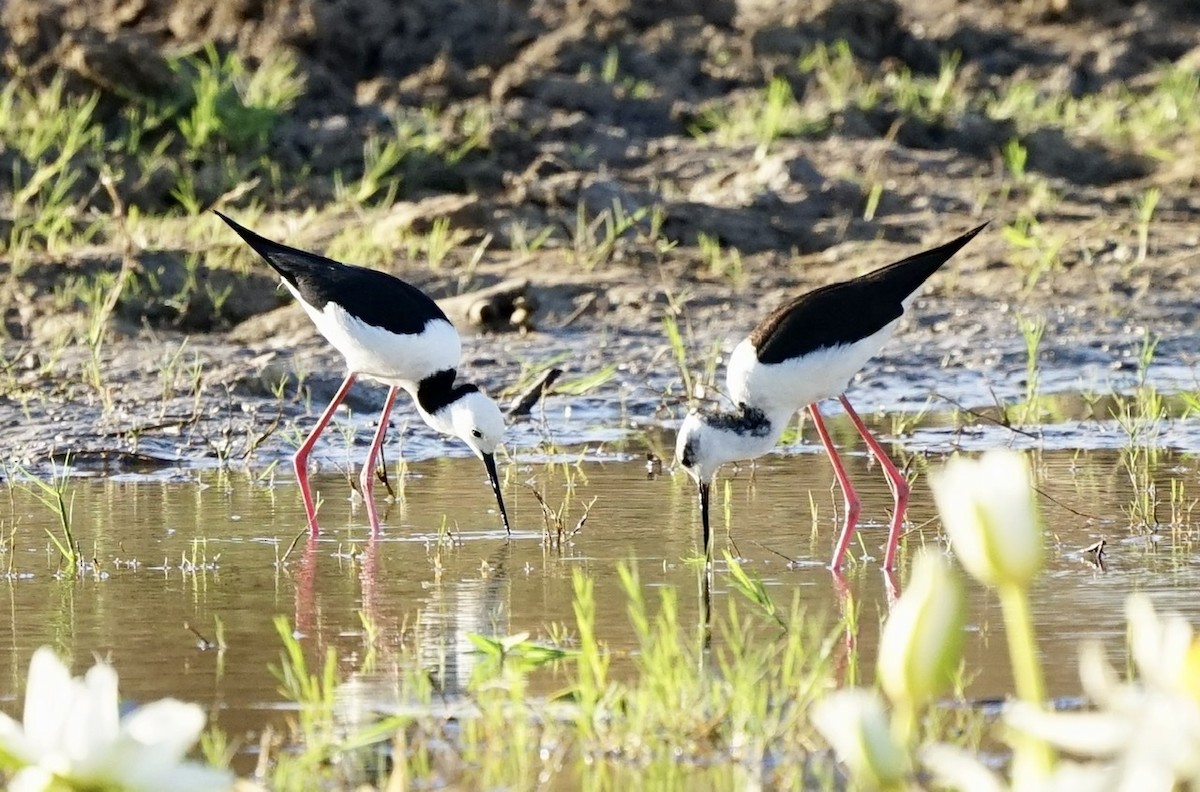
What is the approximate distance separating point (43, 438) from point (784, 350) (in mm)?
2872

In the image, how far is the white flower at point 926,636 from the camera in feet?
5.73

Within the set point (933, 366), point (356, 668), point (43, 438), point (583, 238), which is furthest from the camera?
point (583, 238)

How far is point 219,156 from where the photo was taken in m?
10.6

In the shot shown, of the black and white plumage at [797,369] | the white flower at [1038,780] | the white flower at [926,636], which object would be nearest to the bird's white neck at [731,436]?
the black and white plumage at [797,369]

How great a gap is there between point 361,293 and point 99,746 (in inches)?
188

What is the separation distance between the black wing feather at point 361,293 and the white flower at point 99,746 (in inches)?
183

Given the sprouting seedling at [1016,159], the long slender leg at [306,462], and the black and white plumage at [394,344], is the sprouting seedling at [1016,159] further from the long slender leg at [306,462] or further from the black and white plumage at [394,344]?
the long slender leg at [306,462]

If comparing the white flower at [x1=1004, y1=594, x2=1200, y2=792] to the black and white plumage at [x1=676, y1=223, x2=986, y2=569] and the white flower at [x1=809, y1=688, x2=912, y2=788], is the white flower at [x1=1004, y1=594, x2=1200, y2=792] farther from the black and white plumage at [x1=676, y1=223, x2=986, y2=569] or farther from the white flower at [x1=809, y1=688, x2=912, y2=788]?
the black and white plumage at [x1=676, y1=223, x2=986, y2=569]

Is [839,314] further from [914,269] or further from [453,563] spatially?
[453,563]

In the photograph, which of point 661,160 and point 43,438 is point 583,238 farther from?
point 43,438

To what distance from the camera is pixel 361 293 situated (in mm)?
6598

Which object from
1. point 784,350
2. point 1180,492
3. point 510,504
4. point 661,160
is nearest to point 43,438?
point 510,504

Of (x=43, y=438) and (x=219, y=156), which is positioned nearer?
(x=43, y=438)

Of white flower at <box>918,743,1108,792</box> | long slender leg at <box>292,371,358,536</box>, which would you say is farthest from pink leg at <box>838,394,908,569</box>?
white flower at <box>918,743,1108,792</box>
